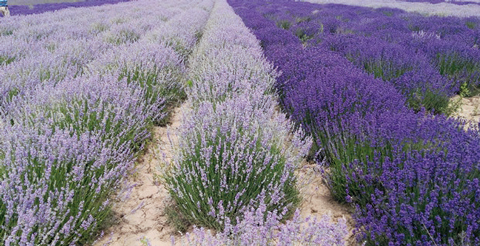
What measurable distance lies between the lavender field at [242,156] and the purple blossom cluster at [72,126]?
0.02 m

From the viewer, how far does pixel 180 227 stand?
189 cm

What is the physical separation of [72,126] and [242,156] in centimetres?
127

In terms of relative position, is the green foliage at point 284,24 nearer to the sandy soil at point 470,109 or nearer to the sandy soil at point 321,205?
the sandy soil at point 470,109

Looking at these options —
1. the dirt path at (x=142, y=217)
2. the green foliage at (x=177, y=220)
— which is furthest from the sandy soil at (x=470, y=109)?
the dirt path at (x=142, y=217)

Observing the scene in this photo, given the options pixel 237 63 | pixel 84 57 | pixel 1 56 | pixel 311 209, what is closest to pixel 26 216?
pixel 311 209

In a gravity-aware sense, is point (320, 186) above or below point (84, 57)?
below

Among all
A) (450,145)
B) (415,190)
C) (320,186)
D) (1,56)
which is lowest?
(320,186)

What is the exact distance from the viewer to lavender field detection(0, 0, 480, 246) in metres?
1.42

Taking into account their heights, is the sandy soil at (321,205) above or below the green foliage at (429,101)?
below

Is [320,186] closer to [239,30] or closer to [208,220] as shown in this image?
[208,220]

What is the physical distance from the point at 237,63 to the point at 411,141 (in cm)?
206

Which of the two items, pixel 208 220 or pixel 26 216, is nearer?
pixel 26 216

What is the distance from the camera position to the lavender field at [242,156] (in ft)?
4.66

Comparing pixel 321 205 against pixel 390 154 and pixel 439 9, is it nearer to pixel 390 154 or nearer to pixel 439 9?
pixel 390 154
